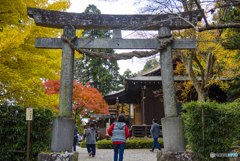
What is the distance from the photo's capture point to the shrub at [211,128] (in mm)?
5930

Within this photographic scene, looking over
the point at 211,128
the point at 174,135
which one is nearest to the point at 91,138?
the point at 174,135

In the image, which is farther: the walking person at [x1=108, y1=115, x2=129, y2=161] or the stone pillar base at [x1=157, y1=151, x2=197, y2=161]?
the stone pillar base at [x1=157, y1=151, x2=197, y2=161]

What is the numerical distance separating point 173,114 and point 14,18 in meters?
6.36

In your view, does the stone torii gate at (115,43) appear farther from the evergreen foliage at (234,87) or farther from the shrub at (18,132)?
the evergreen foliage at (234,87)

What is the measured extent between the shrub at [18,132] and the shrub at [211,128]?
4.43 metres

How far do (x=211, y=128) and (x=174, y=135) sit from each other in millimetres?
1061

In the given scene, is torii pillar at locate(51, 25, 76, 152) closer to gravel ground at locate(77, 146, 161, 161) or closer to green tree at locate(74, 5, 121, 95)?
gravel ground at locate(77, 146, 161, 161)

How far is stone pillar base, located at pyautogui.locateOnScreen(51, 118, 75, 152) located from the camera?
594 centimetres

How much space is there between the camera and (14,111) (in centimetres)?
614

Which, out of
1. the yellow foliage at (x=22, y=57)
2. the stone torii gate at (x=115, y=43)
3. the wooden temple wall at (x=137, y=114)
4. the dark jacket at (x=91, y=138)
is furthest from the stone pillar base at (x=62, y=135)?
the wooden temple wall at (x=137, y=114)

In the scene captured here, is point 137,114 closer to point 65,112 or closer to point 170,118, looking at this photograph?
point 170,118

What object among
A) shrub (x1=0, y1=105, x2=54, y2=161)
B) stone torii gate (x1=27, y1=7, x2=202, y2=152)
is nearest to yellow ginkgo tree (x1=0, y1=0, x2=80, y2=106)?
stone torii gate (x1=27, y1=7, x2=202, y2=152)

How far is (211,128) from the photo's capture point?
5.90 metres

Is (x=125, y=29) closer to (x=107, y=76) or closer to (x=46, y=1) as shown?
(x=46, y=1)
